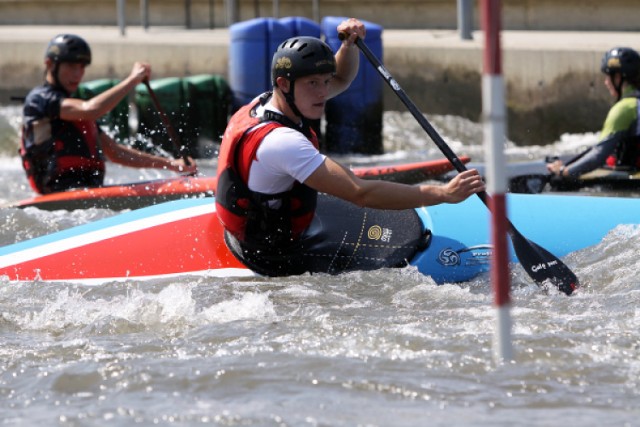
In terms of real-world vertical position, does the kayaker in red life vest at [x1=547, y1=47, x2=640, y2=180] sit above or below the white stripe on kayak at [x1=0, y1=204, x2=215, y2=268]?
above

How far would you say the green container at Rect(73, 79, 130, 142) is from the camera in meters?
11.1

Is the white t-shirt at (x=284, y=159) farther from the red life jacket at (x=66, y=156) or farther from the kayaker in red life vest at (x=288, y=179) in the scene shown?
the red life jacket at (x=66, y=156)

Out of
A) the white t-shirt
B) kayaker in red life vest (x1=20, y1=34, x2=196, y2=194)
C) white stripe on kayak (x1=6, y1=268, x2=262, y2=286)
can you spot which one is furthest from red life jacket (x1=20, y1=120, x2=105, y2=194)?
the white t-shirt

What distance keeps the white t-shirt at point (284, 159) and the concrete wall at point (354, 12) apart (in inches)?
305

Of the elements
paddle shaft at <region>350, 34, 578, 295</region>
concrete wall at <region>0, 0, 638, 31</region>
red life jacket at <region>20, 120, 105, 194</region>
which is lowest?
paddle shaft at <region>350, 34, 578, 295</region>

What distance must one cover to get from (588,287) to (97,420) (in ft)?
7.78

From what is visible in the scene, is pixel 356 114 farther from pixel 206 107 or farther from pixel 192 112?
pixel 192 112

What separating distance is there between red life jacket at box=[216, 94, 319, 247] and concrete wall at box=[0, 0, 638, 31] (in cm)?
755

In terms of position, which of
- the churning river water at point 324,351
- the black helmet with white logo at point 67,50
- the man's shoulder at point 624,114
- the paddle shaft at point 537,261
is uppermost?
the black helmet with white logo at point 67,50

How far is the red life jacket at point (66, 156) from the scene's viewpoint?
7.45m

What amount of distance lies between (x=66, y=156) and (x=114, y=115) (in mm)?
3851

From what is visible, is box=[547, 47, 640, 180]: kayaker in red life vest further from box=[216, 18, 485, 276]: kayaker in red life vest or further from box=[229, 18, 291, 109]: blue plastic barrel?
box=[229, 18, 291, 109]: blue plastic barrel

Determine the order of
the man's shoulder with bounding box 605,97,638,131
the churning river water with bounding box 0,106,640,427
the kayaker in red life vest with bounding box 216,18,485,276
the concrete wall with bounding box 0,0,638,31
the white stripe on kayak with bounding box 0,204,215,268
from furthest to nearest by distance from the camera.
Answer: the concrete wall with bounding box 0,0,638,31
the man's shoulder with bounding box 605,97,638,131
the white stripe on kayak with bounding box 0,204,215,268
the kayaker in red life vest with bounding box 216,18,485,276
the churning river water with bounding box 0,106,640,427

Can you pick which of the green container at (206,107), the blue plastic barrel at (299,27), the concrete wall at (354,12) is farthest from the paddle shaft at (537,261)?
the concrete wall at (354,12)
